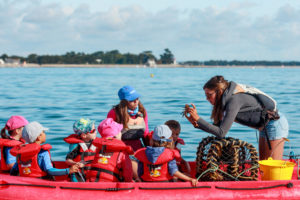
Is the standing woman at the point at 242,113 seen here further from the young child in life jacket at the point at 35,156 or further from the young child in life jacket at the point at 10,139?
the young child in life jacket at the point at 10,139

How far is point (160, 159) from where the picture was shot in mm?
4262

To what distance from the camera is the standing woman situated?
14.6 feet

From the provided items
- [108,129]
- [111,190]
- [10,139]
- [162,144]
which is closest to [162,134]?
[162,144]

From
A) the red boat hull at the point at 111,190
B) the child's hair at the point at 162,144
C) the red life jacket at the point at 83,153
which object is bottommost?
the red boat hull at the point at 111,190

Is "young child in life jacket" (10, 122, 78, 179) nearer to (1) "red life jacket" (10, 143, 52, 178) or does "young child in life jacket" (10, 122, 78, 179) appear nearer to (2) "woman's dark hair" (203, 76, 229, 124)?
(1) "red life jacket" (10, 143, 52, 178)

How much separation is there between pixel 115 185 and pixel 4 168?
66.4 inches

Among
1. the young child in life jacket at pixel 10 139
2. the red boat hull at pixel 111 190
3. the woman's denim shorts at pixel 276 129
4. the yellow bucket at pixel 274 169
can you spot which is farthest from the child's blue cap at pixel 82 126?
the woman's denim shorts at pixel 276 129

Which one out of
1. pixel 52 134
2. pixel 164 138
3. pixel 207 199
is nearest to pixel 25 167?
pixel 164 138

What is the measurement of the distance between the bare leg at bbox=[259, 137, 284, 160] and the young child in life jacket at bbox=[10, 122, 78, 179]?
2322mm

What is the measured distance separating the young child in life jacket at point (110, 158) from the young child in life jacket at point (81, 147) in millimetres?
176

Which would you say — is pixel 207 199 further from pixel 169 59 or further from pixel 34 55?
pixel 169 59

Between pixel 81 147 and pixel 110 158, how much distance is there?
47 cm

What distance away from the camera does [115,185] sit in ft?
14.5

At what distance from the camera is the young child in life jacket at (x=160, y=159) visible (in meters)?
4.29
